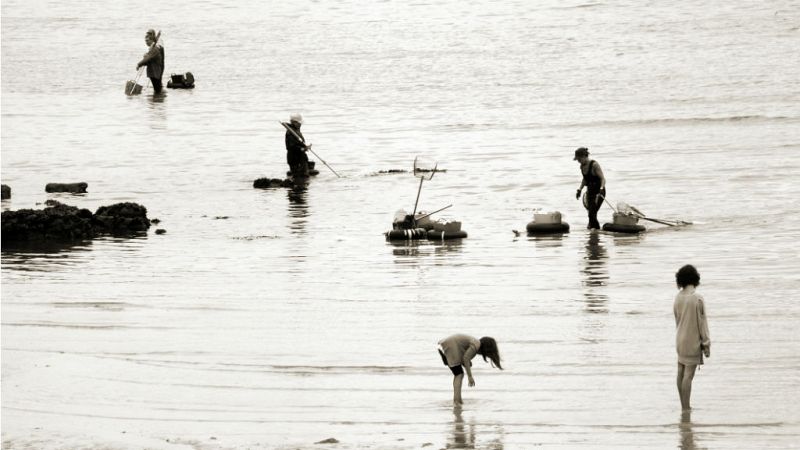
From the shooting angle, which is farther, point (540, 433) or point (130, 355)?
point (130, 355)

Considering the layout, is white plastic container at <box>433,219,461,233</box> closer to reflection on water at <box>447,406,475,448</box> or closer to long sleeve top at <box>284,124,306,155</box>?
long sleeve top at <box>284,124,306,155</box>

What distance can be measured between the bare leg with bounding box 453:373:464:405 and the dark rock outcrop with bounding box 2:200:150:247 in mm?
11787

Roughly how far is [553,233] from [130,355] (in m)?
9.63

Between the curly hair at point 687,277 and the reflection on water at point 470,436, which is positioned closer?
the reflection on water at point 470,436

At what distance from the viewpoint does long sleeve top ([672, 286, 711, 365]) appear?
11469 millimetres

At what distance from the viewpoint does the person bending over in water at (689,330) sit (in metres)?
11.5

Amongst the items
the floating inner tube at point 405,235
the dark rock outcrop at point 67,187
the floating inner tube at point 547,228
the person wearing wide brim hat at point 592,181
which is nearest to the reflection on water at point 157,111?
the dark rock outcrop at point 67,187

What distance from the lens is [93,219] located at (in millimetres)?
23219

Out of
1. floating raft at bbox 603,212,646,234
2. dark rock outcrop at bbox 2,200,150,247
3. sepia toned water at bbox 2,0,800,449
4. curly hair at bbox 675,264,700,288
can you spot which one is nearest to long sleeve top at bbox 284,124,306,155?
sepia toned water at bbox 2,0,800,449

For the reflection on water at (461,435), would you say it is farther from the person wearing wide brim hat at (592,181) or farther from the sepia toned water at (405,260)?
the person wearing wide brim hat at (592,181)

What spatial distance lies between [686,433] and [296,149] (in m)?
19.6

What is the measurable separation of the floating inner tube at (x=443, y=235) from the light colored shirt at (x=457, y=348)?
10.2 metres

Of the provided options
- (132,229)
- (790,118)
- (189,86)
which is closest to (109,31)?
(189,86)

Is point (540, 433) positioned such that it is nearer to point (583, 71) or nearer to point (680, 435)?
point (680, 435)
